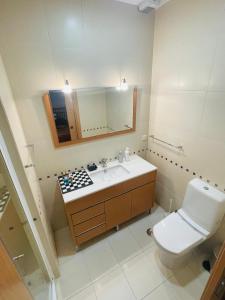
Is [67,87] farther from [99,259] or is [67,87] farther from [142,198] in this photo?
[99,259]

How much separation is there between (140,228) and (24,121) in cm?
193

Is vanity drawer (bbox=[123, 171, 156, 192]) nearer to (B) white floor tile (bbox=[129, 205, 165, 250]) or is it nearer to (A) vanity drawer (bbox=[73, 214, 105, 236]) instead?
(A) vanity drawer (bbox=[73, 214, 105, 236])

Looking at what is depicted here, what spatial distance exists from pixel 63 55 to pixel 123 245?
7.27ft

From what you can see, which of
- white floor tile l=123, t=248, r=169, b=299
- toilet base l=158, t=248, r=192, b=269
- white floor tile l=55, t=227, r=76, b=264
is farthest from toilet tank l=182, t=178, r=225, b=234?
white floor tile l=55, t=227, r=76, b=264

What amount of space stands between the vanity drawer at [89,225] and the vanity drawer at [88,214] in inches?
2.0

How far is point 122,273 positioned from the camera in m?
1.61

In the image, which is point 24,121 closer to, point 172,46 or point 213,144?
point 172,46

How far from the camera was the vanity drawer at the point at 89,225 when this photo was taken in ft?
5.47

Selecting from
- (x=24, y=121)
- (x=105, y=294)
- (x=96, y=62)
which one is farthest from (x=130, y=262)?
(x=96, y=62)

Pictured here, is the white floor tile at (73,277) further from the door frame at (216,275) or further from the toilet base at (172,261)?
the door frame at (216,275)

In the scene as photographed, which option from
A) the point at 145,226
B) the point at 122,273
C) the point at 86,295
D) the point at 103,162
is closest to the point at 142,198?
the point at 145,226

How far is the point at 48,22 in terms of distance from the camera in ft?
A: 4.37

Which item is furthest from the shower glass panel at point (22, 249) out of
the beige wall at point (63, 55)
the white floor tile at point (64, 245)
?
the beige wall at point (63, 55)

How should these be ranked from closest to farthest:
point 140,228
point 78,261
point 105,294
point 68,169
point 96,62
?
1. point 105,294
2. point 96,62
3. point 78,261
4. point 68,169
5. point 140,228
